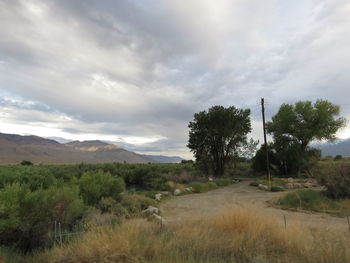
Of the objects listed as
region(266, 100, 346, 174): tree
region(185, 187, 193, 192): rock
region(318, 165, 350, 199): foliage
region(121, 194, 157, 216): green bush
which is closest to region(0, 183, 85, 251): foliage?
region(121, 194, 157, 216): green bush

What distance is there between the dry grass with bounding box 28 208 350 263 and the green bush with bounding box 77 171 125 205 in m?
5.04

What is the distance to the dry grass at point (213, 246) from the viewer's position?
11.4ft

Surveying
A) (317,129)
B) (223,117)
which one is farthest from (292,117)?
(223,117)

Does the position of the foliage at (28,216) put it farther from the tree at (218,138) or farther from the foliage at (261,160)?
the foliage at (261,160)

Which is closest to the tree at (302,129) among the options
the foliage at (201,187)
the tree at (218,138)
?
the tree at (218,138)

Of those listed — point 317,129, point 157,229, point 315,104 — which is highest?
point 315,104

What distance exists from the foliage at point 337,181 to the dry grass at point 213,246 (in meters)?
8.34

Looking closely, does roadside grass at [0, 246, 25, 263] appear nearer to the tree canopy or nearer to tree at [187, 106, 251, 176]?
tree at [187, 106, 251, 176]

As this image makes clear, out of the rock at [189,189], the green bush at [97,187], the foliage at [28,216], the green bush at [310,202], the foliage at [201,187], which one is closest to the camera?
the foliage at [28,216]

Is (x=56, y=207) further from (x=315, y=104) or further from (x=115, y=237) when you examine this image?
(x=315, y=104)

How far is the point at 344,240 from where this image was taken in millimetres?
4078

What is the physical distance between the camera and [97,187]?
30.0ft

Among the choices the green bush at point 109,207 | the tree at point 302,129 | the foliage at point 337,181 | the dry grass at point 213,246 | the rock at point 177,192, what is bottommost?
the rock at point 177,192

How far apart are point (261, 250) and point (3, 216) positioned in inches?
210
